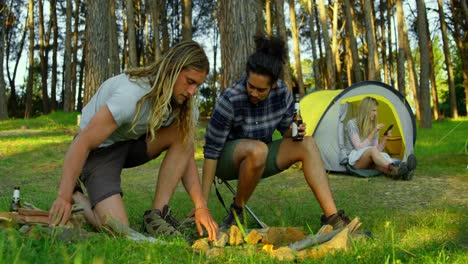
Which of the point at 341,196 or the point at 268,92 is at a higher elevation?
the point at 268,92

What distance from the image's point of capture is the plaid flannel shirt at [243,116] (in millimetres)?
3836

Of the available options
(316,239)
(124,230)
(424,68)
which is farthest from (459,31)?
(124,230)

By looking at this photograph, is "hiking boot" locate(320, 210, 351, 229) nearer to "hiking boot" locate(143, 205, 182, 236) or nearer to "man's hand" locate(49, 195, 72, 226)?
"hiking boot" locate(143, 205, 182, 236)

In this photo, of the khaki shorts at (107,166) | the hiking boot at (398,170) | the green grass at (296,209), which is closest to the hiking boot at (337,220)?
the green grass at (296,209)

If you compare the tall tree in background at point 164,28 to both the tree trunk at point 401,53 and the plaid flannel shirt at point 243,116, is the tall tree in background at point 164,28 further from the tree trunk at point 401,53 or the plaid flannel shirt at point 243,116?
the plaid flannel shirt at point 243,116

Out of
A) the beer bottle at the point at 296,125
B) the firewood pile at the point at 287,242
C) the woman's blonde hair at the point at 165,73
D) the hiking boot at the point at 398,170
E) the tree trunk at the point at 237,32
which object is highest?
the tree trunk at the point at 237,32

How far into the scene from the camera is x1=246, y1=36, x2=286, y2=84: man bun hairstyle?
354 centimetres

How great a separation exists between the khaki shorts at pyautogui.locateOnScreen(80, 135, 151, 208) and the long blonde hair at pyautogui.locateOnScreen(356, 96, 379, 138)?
4.04 metres

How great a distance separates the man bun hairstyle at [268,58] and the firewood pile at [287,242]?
1.00m

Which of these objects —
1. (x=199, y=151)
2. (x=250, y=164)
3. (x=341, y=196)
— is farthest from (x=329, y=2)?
(x=250, y=164)

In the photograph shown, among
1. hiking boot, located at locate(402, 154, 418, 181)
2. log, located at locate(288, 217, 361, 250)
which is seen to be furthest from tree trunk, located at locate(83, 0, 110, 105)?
log, located at locate(288, 217, 361, 250)

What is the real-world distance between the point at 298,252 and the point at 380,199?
9.11 ft

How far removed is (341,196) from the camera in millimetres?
5383

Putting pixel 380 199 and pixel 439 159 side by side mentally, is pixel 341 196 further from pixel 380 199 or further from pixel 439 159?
pixel 439 159
